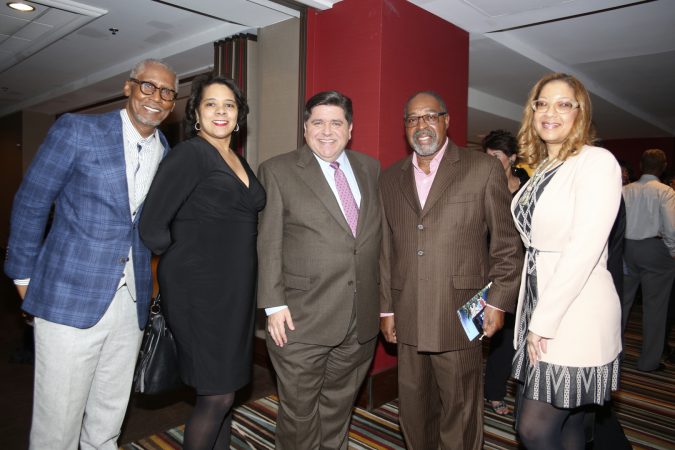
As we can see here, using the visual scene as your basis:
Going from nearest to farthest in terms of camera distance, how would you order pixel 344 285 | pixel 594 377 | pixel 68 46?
pixel 594 377 → pixel 344 285 → pixel 68 46

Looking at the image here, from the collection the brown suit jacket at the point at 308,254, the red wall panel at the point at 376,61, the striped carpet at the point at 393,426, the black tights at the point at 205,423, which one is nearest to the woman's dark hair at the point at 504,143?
the red wall panel at the point at 376,61

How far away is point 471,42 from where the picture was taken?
529 centimetres

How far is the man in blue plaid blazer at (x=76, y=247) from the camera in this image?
1.99 meters

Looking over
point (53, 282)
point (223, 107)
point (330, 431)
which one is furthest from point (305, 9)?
point (330, 431)

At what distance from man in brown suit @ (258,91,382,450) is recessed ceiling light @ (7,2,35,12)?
397cm

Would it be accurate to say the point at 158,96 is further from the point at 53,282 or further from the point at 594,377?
the point at 594,377

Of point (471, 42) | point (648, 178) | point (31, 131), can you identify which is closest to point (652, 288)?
point (648, 178)

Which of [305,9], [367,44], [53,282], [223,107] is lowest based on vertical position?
[53,282]

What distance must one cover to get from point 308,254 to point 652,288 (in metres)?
3.96

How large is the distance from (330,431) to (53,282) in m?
1.44

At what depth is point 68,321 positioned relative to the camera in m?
1.99

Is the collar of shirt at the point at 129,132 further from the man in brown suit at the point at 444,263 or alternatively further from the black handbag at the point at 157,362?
the man in brown suit at the point at 444,263

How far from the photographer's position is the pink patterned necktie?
7.65 ft

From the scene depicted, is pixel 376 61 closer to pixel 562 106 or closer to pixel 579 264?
pixel 562 106
